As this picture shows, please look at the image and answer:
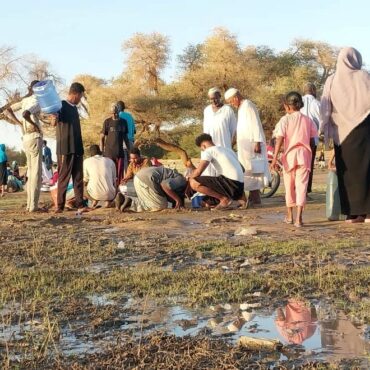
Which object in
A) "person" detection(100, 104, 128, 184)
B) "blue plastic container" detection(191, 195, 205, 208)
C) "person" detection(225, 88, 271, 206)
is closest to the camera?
"person" detection(225, 88, 271, 206)

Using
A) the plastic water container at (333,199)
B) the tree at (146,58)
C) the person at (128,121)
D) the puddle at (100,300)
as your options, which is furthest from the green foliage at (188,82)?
the puddle at (100,300)

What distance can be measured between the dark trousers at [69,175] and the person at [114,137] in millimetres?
1641

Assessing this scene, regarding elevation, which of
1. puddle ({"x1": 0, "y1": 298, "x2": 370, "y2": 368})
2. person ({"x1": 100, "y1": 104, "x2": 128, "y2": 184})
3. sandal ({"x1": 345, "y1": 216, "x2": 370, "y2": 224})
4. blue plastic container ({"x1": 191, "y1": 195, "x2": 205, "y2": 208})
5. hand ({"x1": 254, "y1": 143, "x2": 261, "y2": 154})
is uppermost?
person ({"x1": 100, "y1": 104, "x2": 128, "y2": 184})

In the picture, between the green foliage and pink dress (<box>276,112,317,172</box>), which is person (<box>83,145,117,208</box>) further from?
the green foliage

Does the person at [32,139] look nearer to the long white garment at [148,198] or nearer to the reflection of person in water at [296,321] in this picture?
the long white garment at [148,198]

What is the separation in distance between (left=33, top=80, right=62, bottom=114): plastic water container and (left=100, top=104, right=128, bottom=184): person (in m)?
2.07

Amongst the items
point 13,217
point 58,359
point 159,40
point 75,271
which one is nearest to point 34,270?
point 75,271

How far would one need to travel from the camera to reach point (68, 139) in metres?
9.09

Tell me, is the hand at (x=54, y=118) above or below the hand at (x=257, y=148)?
above

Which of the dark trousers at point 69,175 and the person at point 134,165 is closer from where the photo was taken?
the dark trousers at point 69,175

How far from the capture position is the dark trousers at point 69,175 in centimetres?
912

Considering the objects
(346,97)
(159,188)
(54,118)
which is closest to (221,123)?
(159,188)

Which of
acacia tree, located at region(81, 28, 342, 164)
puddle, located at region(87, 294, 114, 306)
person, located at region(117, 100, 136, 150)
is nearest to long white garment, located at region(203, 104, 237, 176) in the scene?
person, located at region(117, 100, 136, 150)

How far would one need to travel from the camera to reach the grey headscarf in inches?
271
